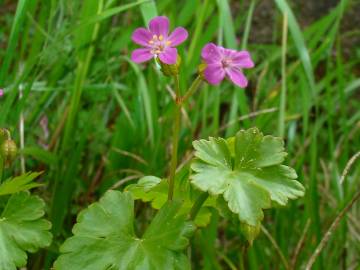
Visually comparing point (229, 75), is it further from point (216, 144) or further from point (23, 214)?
point (23, 214)

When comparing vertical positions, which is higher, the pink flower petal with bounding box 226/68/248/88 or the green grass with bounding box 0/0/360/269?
the pink flower petal with bounding box 226/68/248/88

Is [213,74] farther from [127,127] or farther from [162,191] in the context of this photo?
[127,127]

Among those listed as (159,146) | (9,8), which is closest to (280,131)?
(159,146)

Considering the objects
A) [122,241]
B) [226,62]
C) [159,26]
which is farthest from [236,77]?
[122,241]

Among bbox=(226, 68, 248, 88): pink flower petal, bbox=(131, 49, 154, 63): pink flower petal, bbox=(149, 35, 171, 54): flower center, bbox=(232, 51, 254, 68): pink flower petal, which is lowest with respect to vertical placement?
bbox=(226, 68, 248, 88): pink flower petal

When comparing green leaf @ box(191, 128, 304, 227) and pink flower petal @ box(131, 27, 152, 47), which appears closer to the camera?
green leaf @ box(191, 128, 304, 227)

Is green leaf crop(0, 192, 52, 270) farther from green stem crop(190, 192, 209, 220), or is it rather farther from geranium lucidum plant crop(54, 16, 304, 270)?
A: green stem crop(190, 192, 209, 220)

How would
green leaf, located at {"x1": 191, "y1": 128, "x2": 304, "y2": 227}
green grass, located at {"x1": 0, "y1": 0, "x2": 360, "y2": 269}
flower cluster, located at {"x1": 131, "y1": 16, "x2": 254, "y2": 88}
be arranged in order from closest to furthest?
green leaf, located at {"x1": 191, "y1": 128, "x2": 304, "y2": 227}, flower cluster, located at {"x1": 131, "y1": 16, "x2": 254, "y2": 88}, green grass, located at {"x1": 0, "y1": 0, "x2": 360, "y2": 269}

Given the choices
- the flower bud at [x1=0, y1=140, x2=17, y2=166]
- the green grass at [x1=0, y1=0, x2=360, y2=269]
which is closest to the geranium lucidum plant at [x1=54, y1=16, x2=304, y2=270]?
the flower bud at [x1=0, y1=140, x2=17, y2=166]
